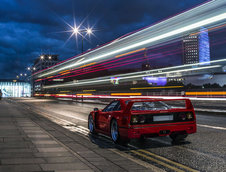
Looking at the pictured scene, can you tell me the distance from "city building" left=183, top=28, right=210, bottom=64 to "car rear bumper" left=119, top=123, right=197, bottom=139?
16.8m

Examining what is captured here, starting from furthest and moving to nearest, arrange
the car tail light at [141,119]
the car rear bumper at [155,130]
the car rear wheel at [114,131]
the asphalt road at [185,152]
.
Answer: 1. the car rear wheel at [114,131]
2. the car tail light at [141,119]
3. the car rear bumper at [155,130]
4. the asphalt road at [185,152]

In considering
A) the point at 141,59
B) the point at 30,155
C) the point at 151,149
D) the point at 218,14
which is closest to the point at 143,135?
the point at 151,149

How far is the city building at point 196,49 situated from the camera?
23.1 m

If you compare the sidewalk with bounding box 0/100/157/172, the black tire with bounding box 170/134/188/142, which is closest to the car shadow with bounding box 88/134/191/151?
the black tire with bounding box 170/134/188/142

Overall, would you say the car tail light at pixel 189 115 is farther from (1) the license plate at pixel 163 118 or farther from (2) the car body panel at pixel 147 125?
(1) the license plate at pixel 163 118

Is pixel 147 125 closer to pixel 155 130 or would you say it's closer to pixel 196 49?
pixel 155 130

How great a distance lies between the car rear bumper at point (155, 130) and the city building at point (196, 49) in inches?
660

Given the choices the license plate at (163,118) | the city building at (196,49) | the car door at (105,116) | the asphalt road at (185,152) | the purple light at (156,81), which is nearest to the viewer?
the asphalt road at (185,152)

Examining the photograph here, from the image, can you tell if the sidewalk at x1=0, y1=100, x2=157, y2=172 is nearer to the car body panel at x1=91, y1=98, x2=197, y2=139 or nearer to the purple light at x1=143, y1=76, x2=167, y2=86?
the car body panel at x1=91, y1=98, x2=197, y2=139

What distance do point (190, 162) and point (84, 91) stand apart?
40.0 meters

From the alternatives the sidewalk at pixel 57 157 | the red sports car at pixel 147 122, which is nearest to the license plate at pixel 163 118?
the red sports car at pixel 147 122

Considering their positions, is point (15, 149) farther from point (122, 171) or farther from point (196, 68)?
point (196, 68)

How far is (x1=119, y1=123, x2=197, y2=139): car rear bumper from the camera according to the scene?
6250mm

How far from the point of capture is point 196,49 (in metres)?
25.6
